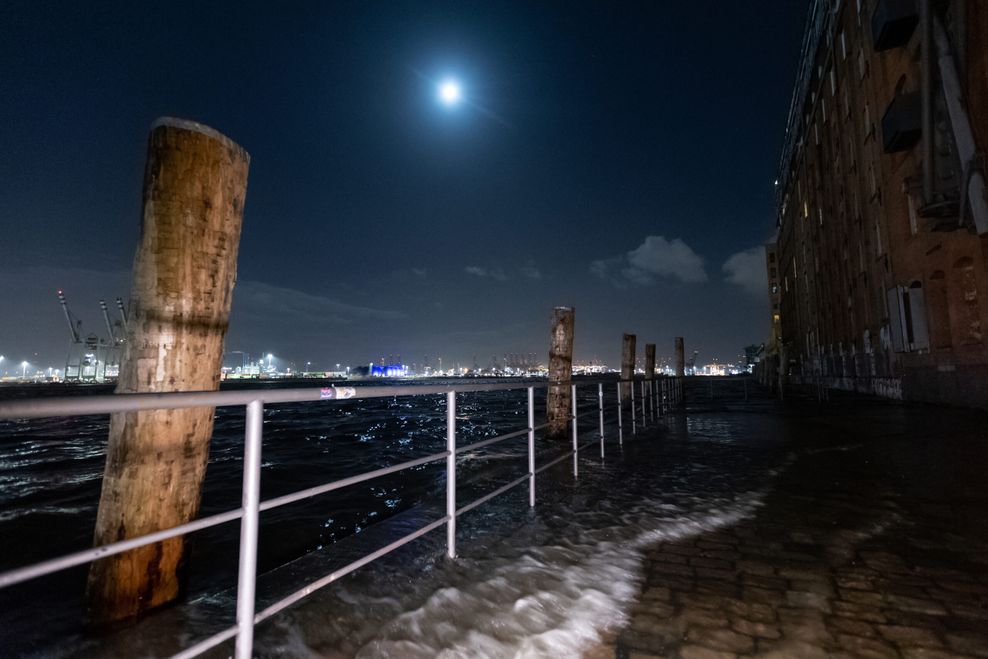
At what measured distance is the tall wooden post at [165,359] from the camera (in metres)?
2.46

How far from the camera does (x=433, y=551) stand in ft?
11.8

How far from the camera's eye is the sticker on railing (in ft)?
7.90

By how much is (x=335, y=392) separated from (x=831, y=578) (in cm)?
325

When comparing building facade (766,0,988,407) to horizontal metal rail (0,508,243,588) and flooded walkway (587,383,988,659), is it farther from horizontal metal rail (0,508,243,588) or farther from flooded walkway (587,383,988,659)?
horizontal metal rail (0,508,243,588)

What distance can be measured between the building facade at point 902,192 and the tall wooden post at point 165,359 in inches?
554

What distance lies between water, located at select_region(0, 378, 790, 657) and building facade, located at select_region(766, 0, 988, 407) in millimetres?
8221

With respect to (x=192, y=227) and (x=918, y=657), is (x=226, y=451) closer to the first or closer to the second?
(x=192, y=227)

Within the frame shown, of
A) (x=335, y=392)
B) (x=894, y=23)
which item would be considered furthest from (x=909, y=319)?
(x=335, y=392)

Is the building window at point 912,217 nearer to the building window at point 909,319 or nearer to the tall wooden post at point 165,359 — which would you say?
the building window at point 909,319

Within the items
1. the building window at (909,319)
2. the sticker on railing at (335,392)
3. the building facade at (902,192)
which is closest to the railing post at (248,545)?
the sticker on railing at (335,392)

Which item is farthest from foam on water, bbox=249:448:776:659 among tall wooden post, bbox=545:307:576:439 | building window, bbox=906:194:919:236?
building window, bbox=906:194:919:236

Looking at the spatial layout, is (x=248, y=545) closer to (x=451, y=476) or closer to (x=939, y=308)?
(x=451, y=476)

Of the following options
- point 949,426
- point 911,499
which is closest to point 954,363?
point 949,426

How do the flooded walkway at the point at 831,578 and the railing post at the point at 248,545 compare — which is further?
the flooded walkway at the point at 831,578
